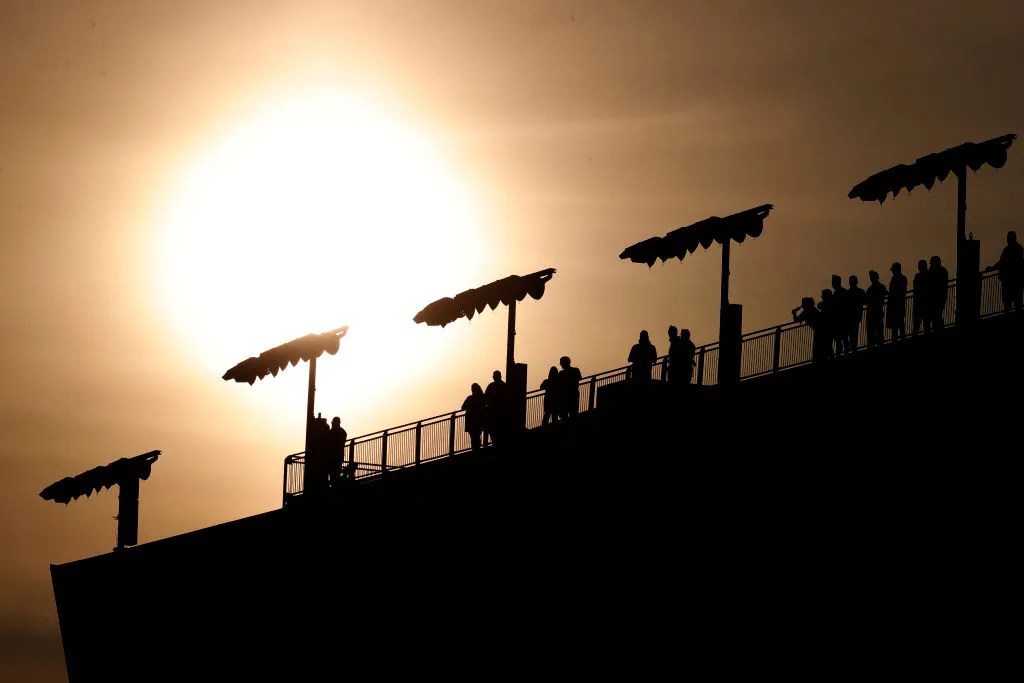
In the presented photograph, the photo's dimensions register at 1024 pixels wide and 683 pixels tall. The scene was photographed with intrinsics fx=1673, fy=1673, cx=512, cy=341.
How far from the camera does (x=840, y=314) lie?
30.2 m

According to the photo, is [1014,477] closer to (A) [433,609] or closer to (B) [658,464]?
(B) [658,464]

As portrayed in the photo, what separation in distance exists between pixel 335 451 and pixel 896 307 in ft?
39.8

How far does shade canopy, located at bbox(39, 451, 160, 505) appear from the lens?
1613 inches

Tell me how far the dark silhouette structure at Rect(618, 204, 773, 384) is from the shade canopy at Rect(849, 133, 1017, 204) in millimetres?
2033

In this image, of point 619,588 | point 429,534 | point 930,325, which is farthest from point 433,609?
point 930,325

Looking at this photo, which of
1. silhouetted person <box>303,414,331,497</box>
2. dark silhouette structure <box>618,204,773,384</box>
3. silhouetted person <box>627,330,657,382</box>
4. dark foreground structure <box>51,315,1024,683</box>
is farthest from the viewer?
silhouetted person <box>303,414,331,497</box>

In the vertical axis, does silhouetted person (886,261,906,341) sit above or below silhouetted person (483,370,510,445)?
above

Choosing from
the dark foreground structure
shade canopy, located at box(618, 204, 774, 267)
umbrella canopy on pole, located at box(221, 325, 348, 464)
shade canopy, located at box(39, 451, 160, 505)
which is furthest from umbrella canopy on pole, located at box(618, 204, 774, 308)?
shade canopy, located at box(39, 451, 160, 505)

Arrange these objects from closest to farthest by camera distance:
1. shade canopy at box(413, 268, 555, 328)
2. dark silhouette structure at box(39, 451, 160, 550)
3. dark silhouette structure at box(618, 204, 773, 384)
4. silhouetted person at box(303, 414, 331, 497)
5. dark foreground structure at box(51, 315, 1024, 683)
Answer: dark foreground structure at box(51, 315, 1024, 683)
dark silhouette structure at box(618, 204, 773, 384)
shade canopy at box(413, 268, 555, 328)
silhouetted person at box(303, 414, 331, 497)
dark silhouette structure at box(39, 451, 160, 550)

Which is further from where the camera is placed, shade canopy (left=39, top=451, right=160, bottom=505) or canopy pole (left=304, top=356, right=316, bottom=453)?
shade canopy (left=39, top=451, right=160, bottom=505)

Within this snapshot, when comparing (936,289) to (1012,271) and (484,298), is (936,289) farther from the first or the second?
(484,298)

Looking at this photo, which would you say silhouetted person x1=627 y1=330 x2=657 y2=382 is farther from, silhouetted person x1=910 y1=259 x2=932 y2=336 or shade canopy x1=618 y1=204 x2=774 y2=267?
silhouetted person x1=910 y1=259 x2=932 y2=336

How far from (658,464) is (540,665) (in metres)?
4.14

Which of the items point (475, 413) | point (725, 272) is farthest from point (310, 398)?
point (725, 272)
